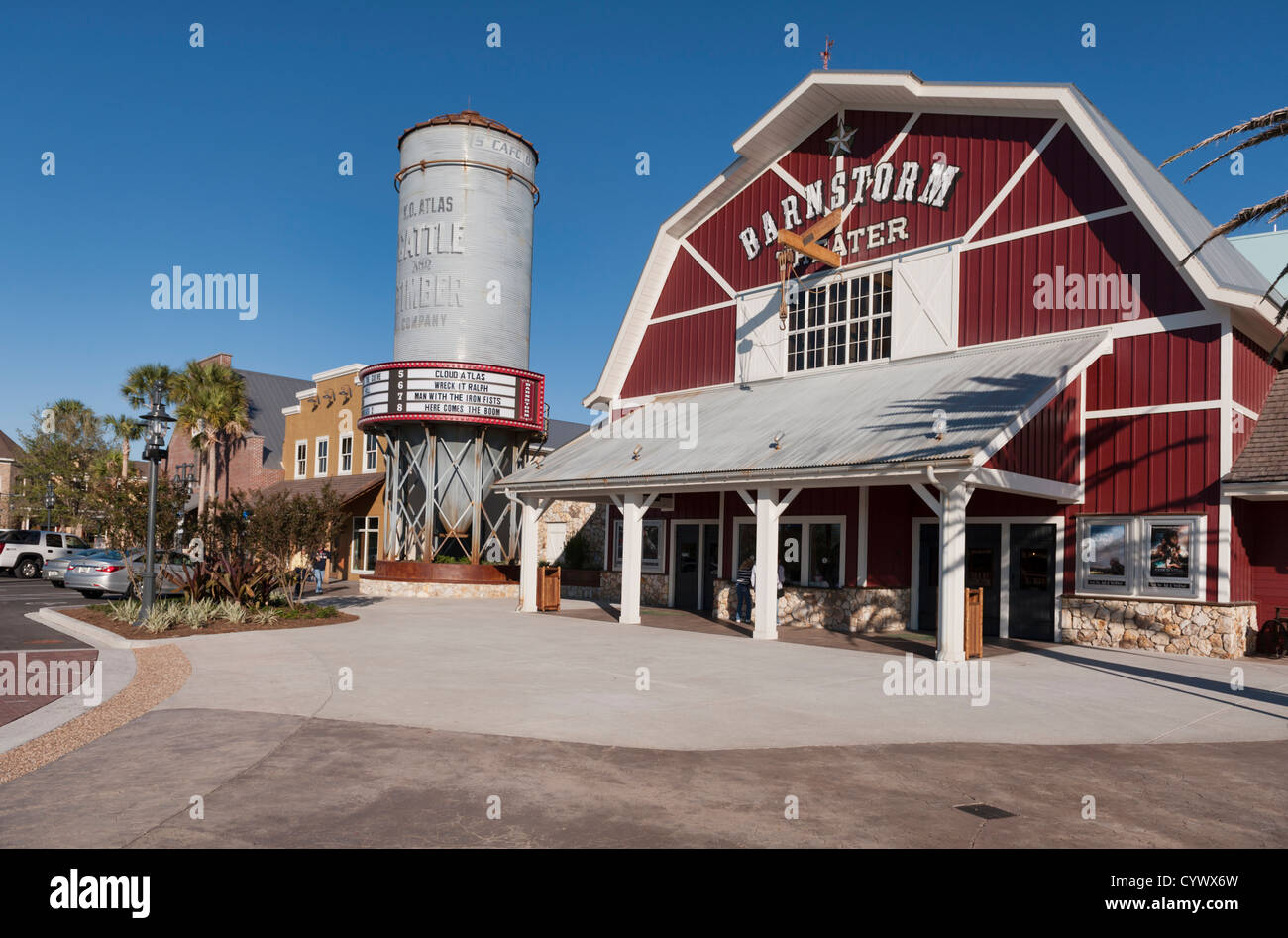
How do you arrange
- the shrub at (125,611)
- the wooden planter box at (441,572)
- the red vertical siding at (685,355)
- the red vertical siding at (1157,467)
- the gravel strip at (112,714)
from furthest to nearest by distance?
the wooden planter box at (441,572), the red vertical siding at (685,355), the shrub at (125,611), the red vertical siding at (1157,467), the gravel strip at (112,714)

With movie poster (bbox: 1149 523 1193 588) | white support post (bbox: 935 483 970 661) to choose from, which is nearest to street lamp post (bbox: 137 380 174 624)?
white support post (bbox: 935 483 970 661)

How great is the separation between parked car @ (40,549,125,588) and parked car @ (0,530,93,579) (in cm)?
42

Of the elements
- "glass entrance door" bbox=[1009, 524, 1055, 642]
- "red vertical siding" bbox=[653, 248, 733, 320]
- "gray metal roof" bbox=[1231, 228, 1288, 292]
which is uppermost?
"gray metal roof" bbox=[1231, 228, 1288, 292]

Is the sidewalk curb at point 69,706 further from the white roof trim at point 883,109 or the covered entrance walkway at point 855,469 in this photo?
the white roof trim at point 883,109

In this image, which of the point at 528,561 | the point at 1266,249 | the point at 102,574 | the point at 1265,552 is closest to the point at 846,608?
the point at 1265,552

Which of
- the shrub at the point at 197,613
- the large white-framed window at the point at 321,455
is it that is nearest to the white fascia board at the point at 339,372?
the large white-framed window at the point at 321,455

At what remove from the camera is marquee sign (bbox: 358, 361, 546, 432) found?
90.9 feet

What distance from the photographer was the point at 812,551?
20391 mm

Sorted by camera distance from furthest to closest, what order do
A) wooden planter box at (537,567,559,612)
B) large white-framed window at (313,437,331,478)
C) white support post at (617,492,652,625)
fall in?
large white-framed window at (313,437,331,478) < wooden planter box at (537,567,559,612) < white support post at (617,492,652,625)

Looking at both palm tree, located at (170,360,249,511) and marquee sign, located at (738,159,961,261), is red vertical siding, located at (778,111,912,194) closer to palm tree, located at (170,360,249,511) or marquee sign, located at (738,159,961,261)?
marquee sign, located at (738,159,961,261)

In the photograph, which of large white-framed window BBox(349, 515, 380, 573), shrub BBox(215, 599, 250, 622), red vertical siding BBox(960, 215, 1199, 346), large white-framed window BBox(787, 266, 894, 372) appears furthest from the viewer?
large white-framed window BBox(349, 515, 380, 573)

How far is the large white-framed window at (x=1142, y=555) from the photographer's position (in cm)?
1566

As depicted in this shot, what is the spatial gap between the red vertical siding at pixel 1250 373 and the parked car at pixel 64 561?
24.0 meters
